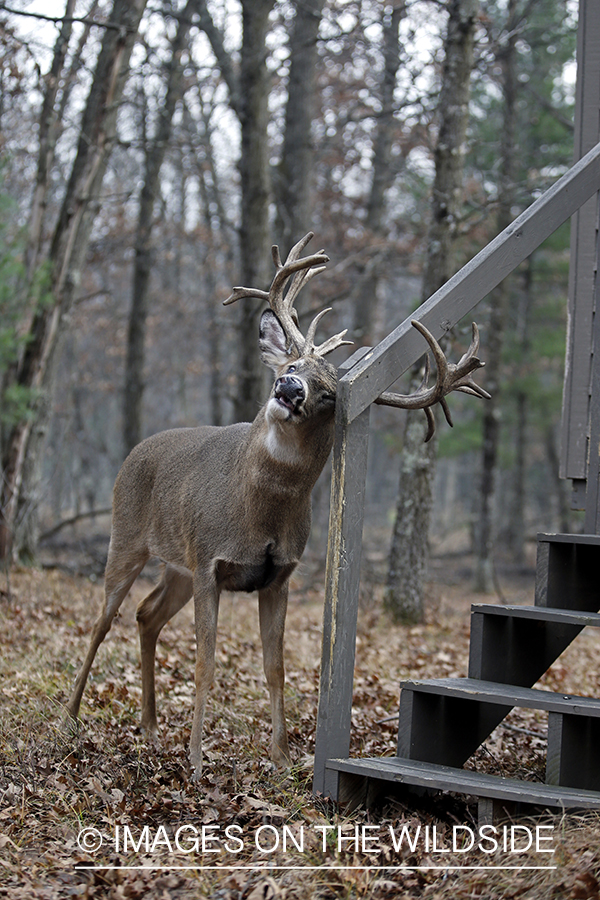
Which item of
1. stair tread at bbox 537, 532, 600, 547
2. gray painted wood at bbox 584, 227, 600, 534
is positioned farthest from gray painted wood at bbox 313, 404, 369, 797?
gray painted wood at bbox 584, 227, 600, 534

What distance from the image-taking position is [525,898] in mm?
3270

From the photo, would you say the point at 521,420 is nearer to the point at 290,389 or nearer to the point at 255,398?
the point at 255,398

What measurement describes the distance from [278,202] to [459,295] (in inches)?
435

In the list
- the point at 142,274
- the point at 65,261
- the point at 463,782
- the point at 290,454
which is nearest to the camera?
the point at 463,782

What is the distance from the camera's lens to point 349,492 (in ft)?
14.4

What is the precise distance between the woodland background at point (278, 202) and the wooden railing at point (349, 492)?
5.38m

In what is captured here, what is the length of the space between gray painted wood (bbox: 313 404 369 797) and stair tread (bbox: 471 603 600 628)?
2.09ft

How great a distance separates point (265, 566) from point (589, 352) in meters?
2.80

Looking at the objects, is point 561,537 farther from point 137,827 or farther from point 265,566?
point 137,827

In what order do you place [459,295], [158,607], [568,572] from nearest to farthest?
1. [459,295]
2. [568,572]
3. [158,607]

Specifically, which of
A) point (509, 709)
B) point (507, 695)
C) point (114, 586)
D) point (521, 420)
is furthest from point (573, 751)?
point (521, 420)

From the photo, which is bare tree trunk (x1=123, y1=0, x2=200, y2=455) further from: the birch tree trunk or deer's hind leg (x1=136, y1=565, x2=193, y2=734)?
deer's hind leg (x1=136, y1=565, x2=193, y2=734)

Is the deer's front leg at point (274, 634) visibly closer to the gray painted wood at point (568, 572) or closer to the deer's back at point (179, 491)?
the deer's back at point (179, 491)

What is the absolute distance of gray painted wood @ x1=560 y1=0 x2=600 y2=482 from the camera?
244 inches
